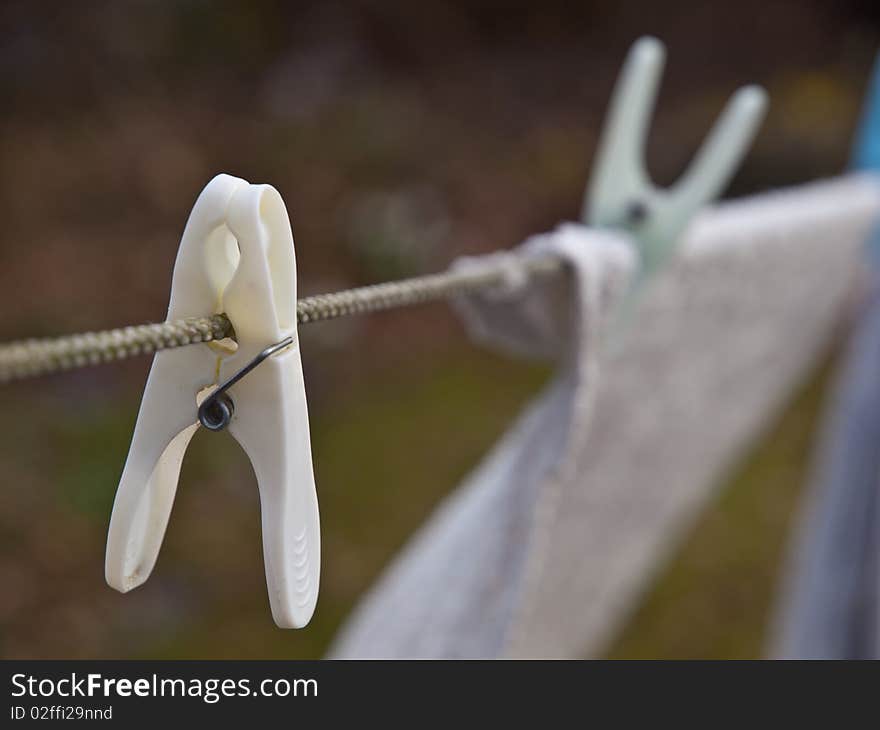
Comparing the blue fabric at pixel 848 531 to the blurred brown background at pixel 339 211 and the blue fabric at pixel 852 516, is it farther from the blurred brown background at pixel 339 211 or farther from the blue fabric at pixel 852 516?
the blurred brown background at pixel 339 211

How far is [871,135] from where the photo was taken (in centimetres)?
75

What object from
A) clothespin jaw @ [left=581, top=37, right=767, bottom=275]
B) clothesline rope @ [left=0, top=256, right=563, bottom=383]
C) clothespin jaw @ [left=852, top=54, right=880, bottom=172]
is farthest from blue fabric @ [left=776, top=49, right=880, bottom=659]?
clothesline rope @ [left=0, top=256, right=563, bottom=383]

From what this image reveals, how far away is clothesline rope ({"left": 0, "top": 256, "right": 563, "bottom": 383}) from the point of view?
0.23 m

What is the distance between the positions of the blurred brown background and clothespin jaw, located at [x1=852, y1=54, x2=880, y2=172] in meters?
0.95

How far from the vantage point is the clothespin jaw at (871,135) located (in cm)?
73

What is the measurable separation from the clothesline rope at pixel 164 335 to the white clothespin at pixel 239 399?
0.01m

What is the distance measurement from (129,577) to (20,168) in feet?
7.05

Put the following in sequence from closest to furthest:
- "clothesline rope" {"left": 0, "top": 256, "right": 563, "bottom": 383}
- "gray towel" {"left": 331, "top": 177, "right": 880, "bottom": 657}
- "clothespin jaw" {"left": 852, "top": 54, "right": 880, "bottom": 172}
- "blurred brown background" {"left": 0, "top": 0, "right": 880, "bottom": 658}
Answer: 1. "clothesline rope" {"left": 0, "top": 256, "right": 563, "bottom": 383}
2. "gray towel" {"left": 331, "top": 177, "right": 880, "bottom": 657}
3. "clothespin jaw" {"left": 852, "top": 54, "right": 880, "bottom": 172}
4. "blurred brown background" {"left": 0, "top": 0, "right": 880, "bottom": 658}

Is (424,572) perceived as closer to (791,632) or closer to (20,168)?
(791,632)

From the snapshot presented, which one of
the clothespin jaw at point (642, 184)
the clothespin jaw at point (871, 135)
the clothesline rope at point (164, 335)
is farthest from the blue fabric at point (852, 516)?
the clothesline rope at point (164, 335)

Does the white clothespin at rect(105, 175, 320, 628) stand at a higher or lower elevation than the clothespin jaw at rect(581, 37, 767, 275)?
lower

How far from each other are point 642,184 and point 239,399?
0.86 ft

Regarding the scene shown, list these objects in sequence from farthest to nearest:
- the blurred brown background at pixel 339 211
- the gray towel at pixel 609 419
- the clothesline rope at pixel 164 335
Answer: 1. the blurred brown background at pixel 339 211
2. the gray towel at pixel 609 419
3. the clothesline rope at pixel 164 335

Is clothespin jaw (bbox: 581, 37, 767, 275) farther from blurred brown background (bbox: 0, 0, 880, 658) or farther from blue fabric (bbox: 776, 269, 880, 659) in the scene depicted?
blurred brown background (bbox: 0, 0, 880, 658)
